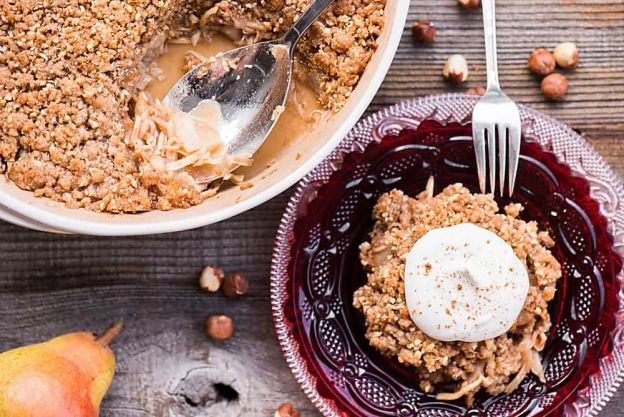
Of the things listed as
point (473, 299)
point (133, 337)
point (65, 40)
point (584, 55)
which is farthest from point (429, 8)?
point (133, 337)

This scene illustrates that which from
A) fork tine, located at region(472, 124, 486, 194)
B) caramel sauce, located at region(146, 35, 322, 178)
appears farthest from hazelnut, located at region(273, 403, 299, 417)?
fork tine, located at region(472, 124, 486, 194)

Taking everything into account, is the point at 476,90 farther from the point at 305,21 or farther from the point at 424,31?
the point at 305,21

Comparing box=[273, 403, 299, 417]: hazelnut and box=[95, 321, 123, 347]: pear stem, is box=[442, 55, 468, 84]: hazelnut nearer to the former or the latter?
box=[273, 403, 299, 417]: hazelnut

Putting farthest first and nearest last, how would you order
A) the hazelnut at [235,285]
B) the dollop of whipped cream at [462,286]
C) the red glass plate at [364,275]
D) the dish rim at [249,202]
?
the hazelnut at [235,285]
the red glass plate at [364,275]
the dollop of whipped cream at [462,286]
the dish rim at [249,202]

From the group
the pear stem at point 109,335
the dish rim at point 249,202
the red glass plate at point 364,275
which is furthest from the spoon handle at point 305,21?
the pear stem at point 109,335

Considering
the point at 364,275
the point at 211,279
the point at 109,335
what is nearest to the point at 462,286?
the point at 364,275

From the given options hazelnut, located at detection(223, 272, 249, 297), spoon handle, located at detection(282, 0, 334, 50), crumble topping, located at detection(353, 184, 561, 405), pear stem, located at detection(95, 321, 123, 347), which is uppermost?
spoon handle, located at detection(282, 0, 334, 50)

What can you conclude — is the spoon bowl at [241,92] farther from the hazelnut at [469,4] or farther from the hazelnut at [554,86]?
the hazelnut at [554,86]
